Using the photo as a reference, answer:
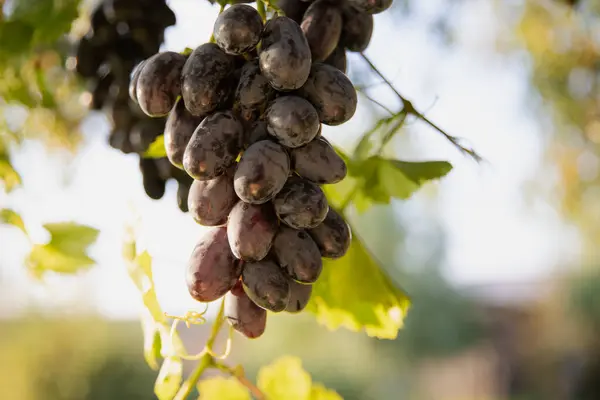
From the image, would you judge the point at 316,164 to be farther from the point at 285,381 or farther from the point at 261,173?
the point at 285,381

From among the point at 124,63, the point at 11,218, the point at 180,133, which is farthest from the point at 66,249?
the point at 180,133

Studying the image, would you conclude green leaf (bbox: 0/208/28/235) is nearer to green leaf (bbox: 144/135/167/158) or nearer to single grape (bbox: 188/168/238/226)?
green leaf (bbox: 144/135/167/158)

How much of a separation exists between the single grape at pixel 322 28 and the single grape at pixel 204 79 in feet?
0.20

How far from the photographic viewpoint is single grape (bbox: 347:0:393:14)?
33 cm

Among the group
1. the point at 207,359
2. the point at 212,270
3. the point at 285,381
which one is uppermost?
the point at 212,270

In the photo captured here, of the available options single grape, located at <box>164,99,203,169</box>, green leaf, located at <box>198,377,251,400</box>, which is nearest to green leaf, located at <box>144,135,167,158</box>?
single grape, located at <box>164,99,203,169</box>

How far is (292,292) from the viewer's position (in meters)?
0.30

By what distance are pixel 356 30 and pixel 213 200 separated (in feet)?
0.52

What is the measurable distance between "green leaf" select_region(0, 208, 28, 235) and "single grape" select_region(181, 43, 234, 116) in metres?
0.28

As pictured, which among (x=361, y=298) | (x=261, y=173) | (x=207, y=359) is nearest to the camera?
(x=261, y=173)

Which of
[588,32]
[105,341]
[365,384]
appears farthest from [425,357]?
[588,32]

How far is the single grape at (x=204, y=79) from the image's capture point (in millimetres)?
274

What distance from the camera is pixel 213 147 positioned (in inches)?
10.5

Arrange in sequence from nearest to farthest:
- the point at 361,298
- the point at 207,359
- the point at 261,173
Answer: the point at 261,173
the point at 207,359
the point at 361,298
